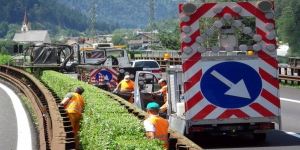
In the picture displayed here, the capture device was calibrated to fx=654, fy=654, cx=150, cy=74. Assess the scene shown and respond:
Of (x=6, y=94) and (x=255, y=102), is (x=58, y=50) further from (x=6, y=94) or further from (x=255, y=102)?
(x=255, y=102)

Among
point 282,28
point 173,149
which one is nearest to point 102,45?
point 173,149

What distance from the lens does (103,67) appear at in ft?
87.8

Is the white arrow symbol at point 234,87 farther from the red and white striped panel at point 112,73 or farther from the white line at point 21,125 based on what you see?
the red and white striped panel at point 112,73

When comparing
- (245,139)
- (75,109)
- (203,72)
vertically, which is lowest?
(245,139)

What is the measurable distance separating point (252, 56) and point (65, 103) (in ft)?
13.9

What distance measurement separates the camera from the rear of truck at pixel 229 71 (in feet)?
44.1

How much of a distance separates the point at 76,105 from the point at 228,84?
3.27 m

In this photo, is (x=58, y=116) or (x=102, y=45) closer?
(x=58, y=116)

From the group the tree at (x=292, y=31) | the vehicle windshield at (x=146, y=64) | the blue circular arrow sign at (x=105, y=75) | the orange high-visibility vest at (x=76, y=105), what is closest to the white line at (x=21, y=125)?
the orange high-visibility vest at (x=76, y=105)

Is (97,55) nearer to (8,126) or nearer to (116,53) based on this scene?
(116,53)

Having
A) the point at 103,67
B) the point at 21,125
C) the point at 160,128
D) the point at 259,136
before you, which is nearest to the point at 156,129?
the point at 160,128

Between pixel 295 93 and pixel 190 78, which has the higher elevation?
pixel 190 78

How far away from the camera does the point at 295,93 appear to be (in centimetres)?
2747

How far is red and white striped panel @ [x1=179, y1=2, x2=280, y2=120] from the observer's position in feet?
44.2
